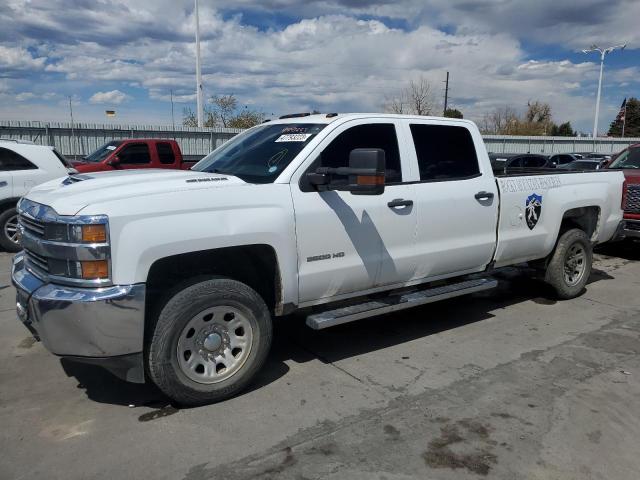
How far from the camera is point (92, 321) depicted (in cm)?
333

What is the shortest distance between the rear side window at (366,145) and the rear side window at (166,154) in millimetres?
9916

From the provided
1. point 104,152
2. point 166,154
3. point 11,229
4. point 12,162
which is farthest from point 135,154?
point 11,229

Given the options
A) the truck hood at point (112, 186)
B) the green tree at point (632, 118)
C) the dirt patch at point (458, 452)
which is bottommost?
the dirt patch at point (458, 452)

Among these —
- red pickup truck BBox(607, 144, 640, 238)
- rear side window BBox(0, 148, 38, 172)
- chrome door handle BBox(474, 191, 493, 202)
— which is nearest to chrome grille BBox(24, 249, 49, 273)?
chrome door handle BBox(474, 191, 493, 202)

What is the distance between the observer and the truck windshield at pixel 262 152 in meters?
4.32

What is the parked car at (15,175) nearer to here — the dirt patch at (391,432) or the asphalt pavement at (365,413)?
the asphalt pavement at (365,413)

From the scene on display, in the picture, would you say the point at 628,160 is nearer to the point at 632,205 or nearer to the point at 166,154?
the point at 632,205

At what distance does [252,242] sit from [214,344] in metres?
0.77

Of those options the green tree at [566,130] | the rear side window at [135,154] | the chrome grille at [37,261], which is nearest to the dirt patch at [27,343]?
the chrome grille at [37,261]

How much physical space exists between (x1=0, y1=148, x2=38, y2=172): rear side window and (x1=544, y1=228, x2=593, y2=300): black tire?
8351 mm

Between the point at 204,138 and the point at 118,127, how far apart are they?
3.89 metres

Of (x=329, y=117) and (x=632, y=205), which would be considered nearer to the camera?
(x=329, y=117)

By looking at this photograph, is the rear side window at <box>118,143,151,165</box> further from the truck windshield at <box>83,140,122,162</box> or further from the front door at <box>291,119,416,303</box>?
the front door at <box>291,119,416,303</box>

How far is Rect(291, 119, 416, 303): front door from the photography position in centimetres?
418
